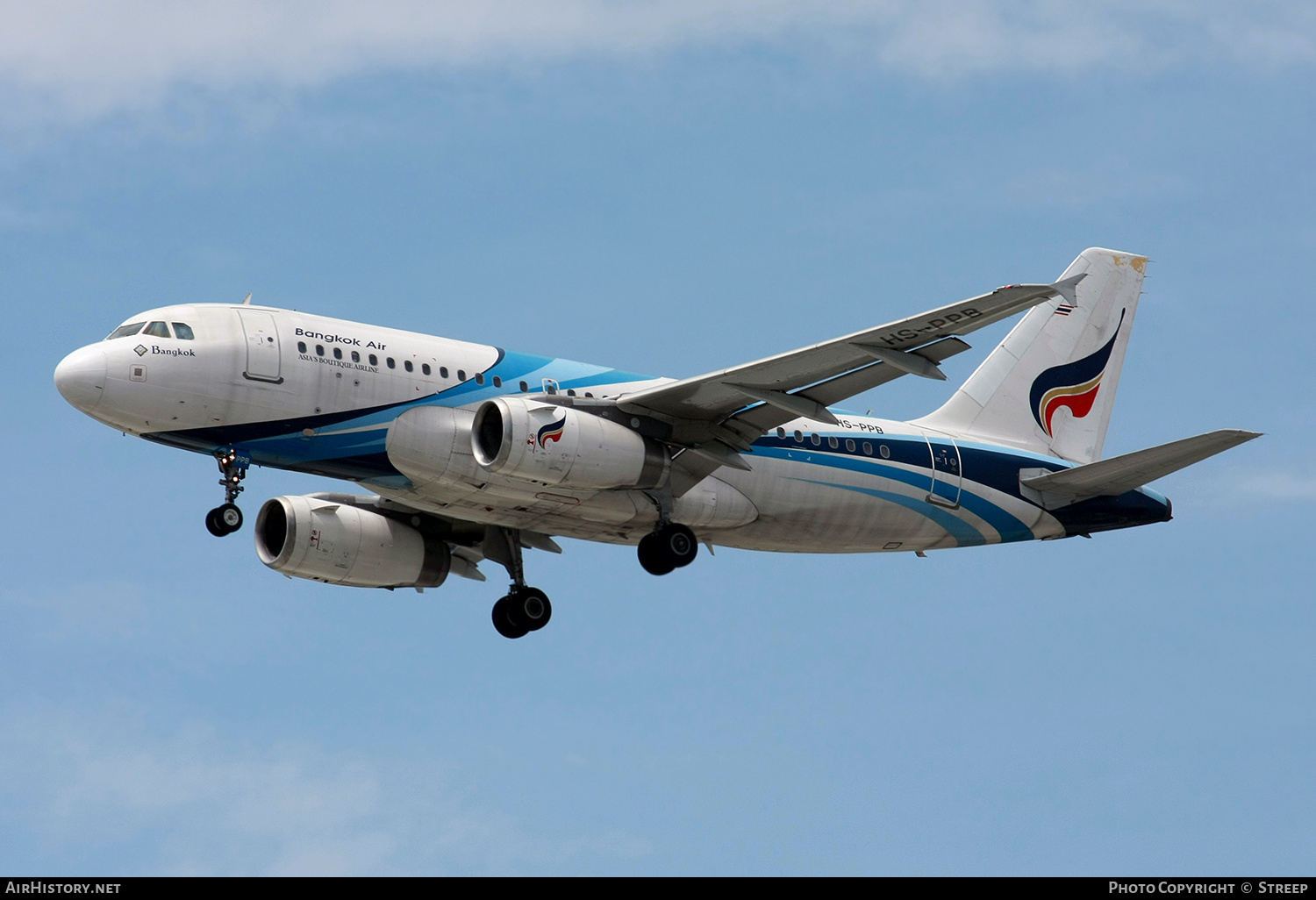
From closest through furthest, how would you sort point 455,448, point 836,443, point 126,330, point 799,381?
point 126,330, point 455,448, point 799,381, point 836,443

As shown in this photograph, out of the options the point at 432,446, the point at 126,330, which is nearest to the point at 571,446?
the point at 432,446

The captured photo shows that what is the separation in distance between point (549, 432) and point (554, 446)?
0.28 metres

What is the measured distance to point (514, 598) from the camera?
3941 centimetres

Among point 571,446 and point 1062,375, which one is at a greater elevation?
point 1062,375

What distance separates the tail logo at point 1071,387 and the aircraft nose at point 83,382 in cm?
2277

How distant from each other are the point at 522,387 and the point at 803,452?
6659 mm

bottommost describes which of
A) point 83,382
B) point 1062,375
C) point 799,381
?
point 83,382

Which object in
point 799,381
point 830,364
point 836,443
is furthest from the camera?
point 836,443

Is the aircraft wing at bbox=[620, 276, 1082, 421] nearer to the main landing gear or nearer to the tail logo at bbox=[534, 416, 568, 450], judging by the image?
the tail logo at bbox=[534, 416, 568, 450]

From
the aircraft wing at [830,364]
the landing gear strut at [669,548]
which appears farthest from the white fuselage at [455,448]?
the aircraft wing at [830,364]

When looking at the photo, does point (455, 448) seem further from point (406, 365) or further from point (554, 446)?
point (406, 365)
